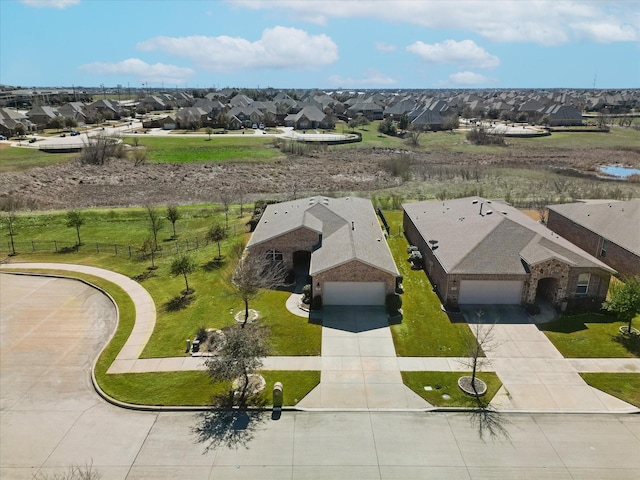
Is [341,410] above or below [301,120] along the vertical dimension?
below

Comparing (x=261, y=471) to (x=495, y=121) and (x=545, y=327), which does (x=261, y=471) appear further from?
(x=495, y=121)

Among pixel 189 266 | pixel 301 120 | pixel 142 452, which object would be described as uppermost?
pixel 301 120

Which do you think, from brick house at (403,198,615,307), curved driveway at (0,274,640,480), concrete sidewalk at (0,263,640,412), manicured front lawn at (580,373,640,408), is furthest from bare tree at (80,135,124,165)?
manicured front lawn at (580,373,640,408)

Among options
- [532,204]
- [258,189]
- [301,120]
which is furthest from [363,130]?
[532,204]

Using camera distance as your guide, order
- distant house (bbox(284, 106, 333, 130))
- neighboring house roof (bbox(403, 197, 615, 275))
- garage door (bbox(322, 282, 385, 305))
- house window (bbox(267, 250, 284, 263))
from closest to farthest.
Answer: neighboring house roof (bbox(403, 197, 615, 275)) < garage door (bbox(322, 282, 385, 305)) < house window (bbox(267, 250, 284, 263)) < distant house (bbox(284, 106, 333, 130))

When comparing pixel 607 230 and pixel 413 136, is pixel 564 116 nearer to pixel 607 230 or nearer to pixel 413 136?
pixel 413 136

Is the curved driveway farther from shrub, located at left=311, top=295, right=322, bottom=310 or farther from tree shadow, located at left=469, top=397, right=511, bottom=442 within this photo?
shrub, located at left=311, top=295, right=322, bottom=310

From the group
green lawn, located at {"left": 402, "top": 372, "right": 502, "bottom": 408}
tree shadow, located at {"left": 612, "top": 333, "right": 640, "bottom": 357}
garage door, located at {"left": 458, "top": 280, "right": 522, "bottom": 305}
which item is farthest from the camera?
garage door, located at {"left": 458, "top": 280, "right": 522, "bottom": 305}

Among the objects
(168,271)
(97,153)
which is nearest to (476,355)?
(168,271)
